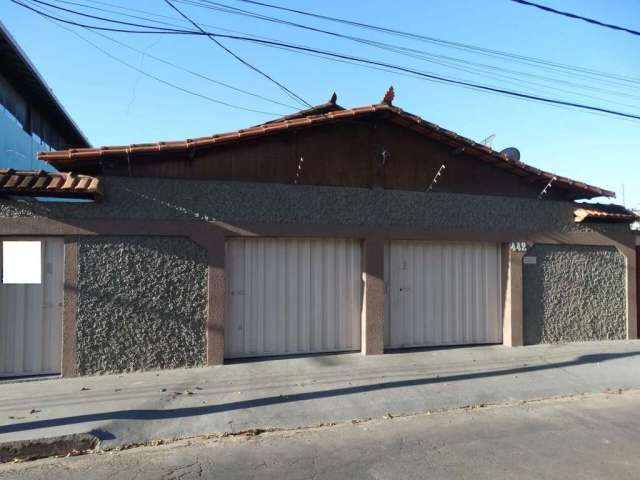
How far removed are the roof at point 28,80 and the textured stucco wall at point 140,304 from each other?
4917mm

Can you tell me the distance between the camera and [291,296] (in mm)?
7785

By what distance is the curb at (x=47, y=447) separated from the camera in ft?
14.5

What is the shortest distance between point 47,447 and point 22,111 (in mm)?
9442

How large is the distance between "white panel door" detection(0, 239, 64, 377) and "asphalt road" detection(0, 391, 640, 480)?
266 cm

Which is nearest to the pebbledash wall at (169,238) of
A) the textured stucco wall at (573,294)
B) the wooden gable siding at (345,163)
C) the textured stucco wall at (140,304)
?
the textured stucco wall at (140,304)

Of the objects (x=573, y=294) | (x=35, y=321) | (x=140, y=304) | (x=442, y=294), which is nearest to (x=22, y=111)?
(x=35, y=321)

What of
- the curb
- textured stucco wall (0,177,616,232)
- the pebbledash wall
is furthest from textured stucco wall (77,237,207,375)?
the curb

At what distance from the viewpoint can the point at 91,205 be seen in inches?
266

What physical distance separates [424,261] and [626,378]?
3.44 metres

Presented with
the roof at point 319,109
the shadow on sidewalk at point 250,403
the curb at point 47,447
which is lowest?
the curb at point 47,447

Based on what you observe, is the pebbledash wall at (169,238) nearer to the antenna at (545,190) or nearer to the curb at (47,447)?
the antenna at (545,190)

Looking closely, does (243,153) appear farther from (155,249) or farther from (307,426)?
(307,426)

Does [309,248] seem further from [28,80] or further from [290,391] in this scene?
[28,80]

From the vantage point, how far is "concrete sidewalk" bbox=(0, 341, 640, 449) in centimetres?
506
